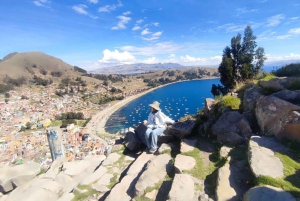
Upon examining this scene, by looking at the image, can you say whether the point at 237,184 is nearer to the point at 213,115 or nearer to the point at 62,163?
the point at 213,115

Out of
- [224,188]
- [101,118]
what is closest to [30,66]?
[101,118]

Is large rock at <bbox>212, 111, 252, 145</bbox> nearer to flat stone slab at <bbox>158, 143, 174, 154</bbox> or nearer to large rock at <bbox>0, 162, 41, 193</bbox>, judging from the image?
flat stone slab at <bbox>158, 143, 174, 154</bbox>

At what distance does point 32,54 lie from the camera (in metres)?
100

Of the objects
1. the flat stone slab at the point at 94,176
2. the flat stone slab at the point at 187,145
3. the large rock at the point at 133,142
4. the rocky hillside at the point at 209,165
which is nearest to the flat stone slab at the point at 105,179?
the rocky hillside at the point at 209,165

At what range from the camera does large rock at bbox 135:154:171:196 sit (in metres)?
4.09

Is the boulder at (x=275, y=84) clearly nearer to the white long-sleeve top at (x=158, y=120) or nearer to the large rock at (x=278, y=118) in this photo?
the large rock at (x=278, y=118)

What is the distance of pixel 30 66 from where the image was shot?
303ft

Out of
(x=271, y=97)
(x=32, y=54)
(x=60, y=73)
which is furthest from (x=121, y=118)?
(x=32, y=54)

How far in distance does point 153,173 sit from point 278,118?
313 centimetres

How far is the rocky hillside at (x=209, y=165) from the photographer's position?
130 inches

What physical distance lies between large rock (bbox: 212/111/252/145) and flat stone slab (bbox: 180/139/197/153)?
683 mm

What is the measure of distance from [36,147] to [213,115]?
2881 centimetres

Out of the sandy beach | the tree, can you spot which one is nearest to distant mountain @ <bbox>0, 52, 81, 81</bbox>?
the sandy beach

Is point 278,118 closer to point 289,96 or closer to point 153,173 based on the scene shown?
point 289,96
